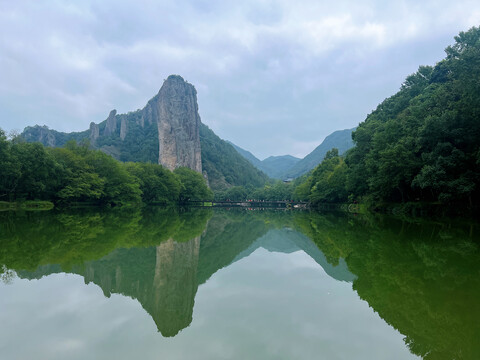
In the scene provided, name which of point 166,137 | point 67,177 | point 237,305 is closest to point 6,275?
point 237,305

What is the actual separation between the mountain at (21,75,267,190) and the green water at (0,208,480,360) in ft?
346

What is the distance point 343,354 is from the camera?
3656 millimetres

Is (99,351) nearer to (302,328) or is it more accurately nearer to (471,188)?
(302,328)

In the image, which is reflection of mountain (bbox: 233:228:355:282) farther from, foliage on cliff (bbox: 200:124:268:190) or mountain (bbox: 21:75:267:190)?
foliage on cliff (bbox: 200:124:268:190)

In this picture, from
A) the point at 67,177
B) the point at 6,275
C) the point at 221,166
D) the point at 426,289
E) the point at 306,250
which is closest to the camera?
the point at 426,289

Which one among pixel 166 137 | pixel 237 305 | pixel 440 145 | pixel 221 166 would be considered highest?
pixel 166 137

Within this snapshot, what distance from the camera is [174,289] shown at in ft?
19.9

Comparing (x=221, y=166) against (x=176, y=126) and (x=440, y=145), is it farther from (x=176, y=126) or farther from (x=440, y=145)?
(x=440, y=145)

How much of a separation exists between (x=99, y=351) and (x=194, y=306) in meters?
1.84

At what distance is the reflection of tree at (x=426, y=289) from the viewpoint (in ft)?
12.7

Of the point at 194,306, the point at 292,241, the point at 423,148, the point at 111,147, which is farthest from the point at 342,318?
the point at 111,147

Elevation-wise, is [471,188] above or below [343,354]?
above

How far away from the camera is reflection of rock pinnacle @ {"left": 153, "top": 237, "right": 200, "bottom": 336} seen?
456cm

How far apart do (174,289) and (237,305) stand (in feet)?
4.40
